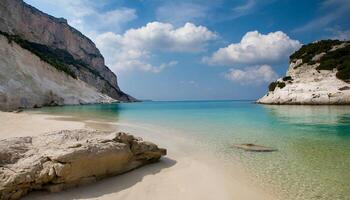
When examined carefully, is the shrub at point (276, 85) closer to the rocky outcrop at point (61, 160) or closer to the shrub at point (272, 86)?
the shrub at point (272, 86)

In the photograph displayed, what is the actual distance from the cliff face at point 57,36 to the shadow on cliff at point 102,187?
92854mm

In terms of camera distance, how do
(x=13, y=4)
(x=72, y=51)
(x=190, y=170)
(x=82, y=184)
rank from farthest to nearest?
(x=72, y=51), (x=13, y=4), (x=190, y=170), (x=82, y=184)

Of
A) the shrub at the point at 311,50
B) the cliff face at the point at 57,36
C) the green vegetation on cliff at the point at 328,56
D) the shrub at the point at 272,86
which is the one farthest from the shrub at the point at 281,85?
the cliff face at the point at 57,36

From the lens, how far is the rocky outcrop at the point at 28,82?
41009mm

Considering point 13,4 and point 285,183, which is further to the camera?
point 13,4

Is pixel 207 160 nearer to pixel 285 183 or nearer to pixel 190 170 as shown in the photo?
pixel 190 170

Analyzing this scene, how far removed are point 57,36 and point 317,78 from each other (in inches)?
4407

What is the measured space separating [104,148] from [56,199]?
5.50 feet

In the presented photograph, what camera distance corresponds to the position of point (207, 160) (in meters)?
9.73

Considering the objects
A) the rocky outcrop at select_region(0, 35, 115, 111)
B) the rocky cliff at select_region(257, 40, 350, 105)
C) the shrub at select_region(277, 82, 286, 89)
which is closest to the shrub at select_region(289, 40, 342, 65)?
the rocky cliff at select_region(257, 40, 350, 105)

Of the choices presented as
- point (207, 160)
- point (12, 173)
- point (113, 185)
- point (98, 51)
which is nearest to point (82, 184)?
point (113, 185)

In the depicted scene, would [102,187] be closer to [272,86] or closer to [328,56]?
[272,86]

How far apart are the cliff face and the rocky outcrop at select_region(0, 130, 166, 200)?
301 ft

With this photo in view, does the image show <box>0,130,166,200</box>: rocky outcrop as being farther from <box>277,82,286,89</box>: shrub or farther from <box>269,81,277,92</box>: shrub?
<box>269,81,277,92</box>: shrub
